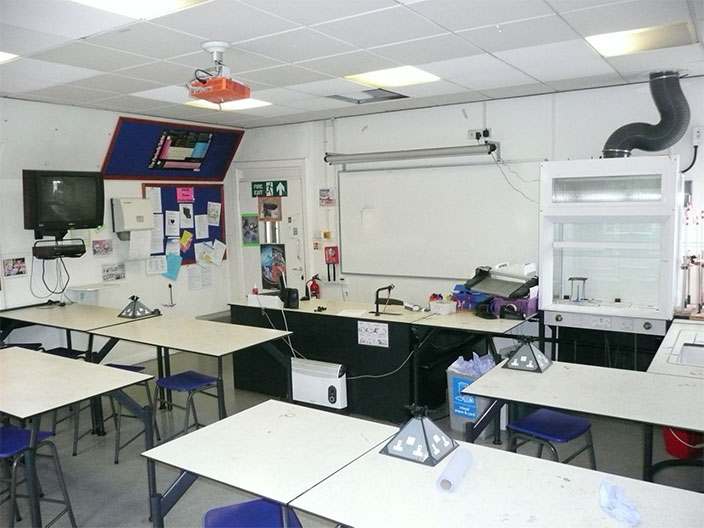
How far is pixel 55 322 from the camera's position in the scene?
14.8 ft

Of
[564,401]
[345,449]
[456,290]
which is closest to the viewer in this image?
[345,449]

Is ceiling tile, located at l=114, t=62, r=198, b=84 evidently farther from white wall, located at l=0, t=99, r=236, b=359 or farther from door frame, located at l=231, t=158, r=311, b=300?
door frame, located at l=231, t=158, r=311, b=300

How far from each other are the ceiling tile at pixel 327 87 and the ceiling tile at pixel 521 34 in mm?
1251

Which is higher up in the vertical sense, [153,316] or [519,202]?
[519,202]

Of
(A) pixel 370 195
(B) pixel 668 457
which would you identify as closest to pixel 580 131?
(A) pixel 370 195

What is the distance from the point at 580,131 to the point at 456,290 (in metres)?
1.68

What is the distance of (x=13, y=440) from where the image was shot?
283 cm

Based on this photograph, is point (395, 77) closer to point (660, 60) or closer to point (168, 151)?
point (660, 60)

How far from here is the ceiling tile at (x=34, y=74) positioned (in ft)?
12.1

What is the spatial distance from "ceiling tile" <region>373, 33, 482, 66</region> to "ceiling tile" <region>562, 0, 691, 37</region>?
0.63m

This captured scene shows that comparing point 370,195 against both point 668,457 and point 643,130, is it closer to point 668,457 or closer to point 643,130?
point 643,130

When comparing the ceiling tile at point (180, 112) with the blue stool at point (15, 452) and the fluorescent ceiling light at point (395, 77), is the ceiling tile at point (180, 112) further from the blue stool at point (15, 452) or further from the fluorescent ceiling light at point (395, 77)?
the blue stool at point (15, 452)

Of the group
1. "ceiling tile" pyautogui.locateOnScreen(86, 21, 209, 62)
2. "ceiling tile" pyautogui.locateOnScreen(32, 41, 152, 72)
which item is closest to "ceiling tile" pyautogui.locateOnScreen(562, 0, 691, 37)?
"ceiling tile" pyautogui.locateOnScreen(86, 21, 209, 62)

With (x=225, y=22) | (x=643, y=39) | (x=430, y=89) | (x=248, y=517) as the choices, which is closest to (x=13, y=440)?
(x=248, y=517)
